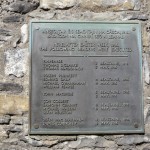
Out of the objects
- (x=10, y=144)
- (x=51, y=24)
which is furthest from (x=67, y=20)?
(x=10, y=144)

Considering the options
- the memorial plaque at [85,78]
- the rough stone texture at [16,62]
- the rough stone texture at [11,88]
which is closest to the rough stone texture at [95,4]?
the memorial plaque at [85,78]

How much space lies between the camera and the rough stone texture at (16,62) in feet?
11.8

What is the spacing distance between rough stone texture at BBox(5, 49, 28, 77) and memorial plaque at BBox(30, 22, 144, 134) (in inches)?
3.5

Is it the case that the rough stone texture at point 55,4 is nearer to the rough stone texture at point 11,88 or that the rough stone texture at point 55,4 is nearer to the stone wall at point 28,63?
the stone wall at point 28,63

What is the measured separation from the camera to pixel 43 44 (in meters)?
3.62

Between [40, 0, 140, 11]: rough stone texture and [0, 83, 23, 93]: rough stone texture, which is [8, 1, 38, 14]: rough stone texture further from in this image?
[0, 83, 23, 93]: rough stone texture

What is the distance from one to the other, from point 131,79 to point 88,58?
15.8 inches

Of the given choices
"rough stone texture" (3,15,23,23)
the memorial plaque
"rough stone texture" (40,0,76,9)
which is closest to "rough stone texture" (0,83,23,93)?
the memorial plaque

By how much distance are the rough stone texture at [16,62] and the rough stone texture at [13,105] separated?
0.67 ft

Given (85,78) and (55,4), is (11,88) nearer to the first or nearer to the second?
(85,78)

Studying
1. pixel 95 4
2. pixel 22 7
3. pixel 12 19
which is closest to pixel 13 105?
pixel 12 19

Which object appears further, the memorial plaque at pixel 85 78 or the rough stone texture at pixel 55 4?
the rough stone texture at pixel 55 4

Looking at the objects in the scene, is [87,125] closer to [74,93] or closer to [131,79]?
[74,93]

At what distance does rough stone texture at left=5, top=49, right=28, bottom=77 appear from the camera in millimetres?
3605
